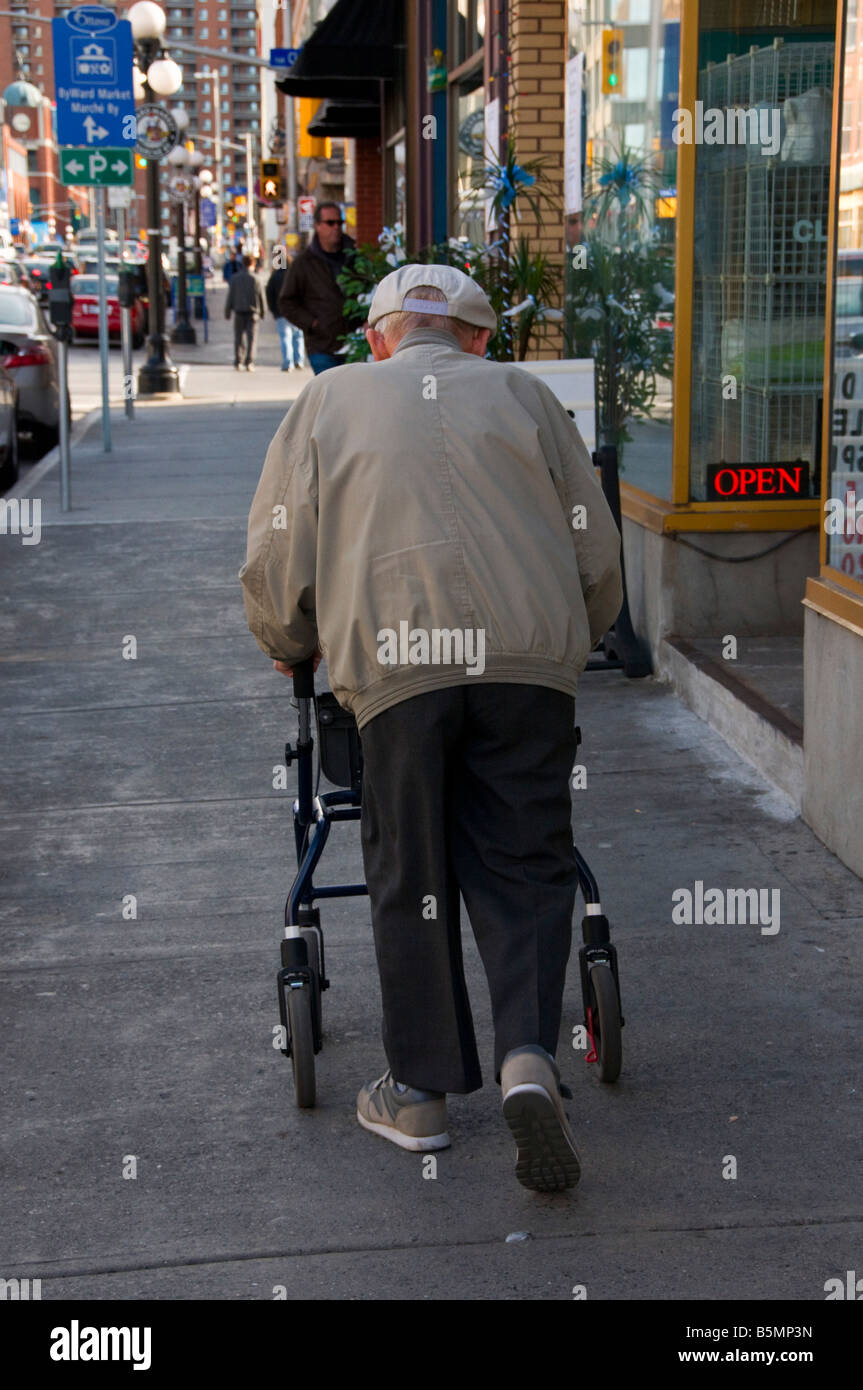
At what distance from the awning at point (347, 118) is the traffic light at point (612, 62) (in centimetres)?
1114

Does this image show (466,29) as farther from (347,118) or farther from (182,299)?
(182,299)

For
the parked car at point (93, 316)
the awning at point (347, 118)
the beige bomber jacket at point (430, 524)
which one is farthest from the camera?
the parked car at point (93, 316)

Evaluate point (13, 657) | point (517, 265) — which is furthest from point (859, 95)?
point (13, 657)

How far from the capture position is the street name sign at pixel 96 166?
16.2 metres

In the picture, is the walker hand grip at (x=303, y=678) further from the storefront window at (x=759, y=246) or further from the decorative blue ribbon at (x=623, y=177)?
the decorative blue ribbon at (x=623, y=177)

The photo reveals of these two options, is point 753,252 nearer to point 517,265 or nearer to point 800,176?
point 800,176

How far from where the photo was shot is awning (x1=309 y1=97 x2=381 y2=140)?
786 inches

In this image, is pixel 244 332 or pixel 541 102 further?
pixel 244 332

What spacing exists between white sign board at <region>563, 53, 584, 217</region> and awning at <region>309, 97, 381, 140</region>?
1049 cm

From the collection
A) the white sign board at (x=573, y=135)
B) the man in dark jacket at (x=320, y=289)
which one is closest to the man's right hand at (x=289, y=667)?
the white sign board at (x=573, y=135)

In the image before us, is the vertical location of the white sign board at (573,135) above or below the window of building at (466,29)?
below

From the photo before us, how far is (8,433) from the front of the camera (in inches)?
597

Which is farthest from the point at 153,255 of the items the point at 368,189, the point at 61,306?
the point at 61,306

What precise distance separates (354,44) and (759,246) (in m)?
9.68
